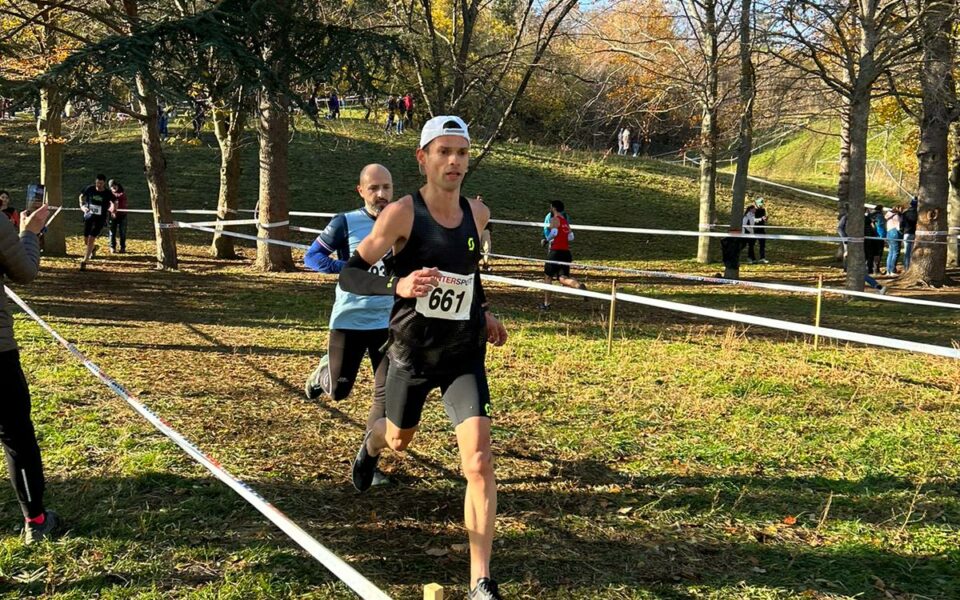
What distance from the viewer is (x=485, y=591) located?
3428 millimetres

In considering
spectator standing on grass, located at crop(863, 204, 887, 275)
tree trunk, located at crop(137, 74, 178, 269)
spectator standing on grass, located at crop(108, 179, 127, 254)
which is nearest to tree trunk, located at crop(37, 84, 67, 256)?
spectator standing on grass, located at crop(108, 179, 127, 254)

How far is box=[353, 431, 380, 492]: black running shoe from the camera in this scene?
15.6 feet

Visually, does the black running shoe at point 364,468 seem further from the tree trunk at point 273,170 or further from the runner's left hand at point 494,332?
the tree trunk at point 273,170

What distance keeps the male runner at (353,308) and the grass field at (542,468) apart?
70 cm

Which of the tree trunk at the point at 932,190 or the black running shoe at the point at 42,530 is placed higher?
the tree trunk at the point at 932,190

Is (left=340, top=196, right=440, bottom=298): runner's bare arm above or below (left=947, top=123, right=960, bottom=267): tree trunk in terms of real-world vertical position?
below

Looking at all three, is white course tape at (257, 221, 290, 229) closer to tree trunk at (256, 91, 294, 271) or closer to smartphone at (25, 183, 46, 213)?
tree trunk at (256, 91, 294, 271)

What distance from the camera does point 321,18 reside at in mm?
14031

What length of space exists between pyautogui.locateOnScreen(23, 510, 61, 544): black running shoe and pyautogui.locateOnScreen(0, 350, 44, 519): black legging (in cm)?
6

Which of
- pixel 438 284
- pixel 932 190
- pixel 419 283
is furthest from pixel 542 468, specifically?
pixel 932 190

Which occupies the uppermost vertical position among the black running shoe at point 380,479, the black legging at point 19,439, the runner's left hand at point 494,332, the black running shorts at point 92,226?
the black running shorts at point 92,226

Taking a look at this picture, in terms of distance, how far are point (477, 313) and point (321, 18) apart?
37.8 feet

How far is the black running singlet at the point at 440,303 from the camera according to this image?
380cm

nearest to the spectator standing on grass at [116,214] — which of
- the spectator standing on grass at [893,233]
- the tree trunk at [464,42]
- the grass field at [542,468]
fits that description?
the grass field at [542,468]
